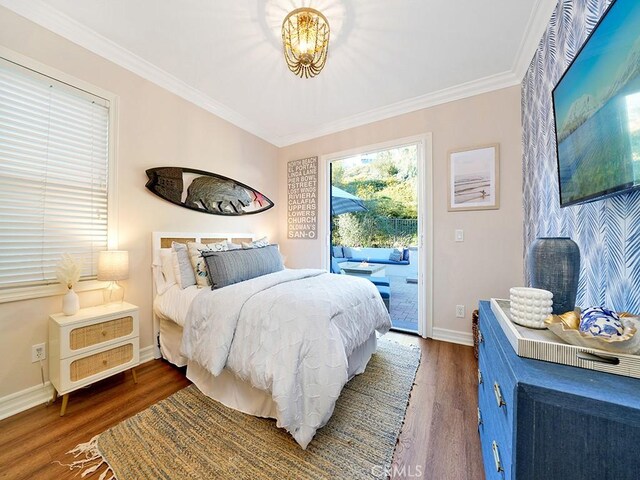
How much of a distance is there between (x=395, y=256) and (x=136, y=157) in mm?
3053

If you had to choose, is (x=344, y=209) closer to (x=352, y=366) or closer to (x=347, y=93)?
(x=347, y=93)

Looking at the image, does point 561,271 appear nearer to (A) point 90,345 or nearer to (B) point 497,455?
(B) point 497,455

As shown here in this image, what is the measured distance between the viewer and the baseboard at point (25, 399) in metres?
1.60

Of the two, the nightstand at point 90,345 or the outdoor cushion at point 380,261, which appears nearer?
the nightstand at point 90,345

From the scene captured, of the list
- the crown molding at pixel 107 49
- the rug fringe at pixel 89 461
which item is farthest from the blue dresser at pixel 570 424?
the crown molding at pixel 107 49

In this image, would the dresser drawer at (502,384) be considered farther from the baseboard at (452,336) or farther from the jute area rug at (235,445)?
the baseboard at (452,336)

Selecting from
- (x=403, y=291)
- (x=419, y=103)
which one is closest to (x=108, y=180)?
(x=419, y=103)

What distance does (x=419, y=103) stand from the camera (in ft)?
9.43

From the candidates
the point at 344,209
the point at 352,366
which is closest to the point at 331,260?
the point at 344,209

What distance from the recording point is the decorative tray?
26.1 inches

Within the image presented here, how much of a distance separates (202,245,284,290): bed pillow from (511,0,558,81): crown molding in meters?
2.86

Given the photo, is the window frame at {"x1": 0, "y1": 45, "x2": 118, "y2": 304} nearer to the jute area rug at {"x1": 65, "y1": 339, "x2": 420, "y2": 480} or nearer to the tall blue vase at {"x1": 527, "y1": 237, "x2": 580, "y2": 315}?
the jute area rug at {"x1": 65, "y1": 339, "x2": 420, "y2": 480}

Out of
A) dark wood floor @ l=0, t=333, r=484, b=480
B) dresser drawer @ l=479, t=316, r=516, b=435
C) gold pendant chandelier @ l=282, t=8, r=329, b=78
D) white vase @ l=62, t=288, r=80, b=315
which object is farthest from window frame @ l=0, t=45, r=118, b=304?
dresser drawer @ l=479, t=316, r=516, b=435

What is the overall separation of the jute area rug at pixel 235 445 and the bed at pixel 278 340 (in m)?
0.11
